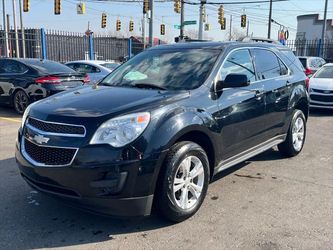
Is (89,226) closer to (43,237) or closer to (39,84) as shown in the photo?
(43,237)

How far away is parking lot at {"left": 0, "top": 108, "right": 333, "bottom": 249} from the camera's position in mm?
3529

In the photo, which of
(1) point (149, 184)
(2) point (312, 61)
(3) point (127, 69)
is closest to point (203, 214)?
(1) point (149, 184)

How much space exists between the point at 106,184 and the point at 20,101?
7874mm

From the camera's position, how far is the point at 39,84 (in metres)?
9.96

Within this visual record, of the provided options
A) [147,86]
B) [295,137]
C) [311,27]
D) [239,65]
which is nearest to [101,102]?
[147,86]

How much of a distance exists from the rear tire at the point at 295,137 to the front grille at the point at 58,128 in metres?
3.76

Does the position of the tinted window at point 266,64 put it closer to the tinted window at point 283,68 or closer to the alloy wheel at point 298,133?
the tinted window at point 283,68

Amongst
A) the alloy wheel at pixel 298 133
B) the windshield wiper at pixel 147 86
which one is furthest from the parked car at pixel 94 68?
the windshield wiper at pixel 147 86

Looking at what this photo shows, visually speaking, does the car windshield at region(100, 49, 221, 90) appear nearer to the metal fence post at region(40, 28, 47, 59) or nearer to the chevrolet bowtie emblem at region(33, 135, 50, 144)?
the chevrolet bowtie emblem at region(33, 135, 50, 144)

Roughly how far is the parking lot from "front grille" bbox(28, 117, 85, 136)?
0.96m

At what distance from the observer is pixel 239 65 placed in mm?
5020

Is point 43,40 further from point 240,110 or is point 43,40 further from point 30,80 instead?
point 240,110

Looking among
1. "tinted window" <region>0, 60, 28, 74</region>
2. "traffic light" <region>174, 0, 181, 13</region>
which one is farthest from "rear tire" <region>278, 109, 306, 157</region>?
"traffic light" <region>174, 0, 181, 13</region>

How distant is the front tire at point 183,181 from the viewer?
3652 millimetres
